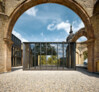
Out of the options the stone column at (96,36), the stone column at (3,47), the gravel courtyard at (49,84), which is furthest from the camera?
the stone column at (3,47)

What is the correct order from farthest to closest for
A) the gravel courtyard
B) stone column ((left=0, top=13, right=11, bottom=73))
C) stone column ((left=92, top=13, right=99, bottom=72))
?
stone column ((left=0, top=13, right=11, bottom=73)) → stone column ((left=92, top=13, right=99, bottom=72)) → the gravel courtyard

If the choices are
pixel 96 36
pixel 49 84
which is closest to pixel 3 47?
pixel 49 84

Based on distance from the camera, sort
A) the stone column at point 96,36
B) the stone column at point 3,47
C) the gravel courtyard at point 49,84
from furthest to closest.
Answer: the stone column at point 3,47 < the stone column at point 96,36 < the gravel courtyard at point 49,84

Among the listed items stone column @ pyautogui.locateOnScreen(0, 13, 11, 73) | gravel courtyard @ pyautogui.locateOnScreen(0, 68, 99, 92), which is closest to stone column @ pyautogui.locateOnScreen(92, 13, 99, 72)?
gravel courtyard @ pyautogui.locateOnScreen(0, 68, 99, 92)

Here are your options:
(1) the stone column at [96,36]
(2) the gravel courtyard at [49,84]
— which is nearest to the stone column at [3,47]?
(2) the gravel courtyard at [49,84]

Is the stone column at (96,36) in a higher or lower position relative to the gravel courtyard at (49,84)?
higher

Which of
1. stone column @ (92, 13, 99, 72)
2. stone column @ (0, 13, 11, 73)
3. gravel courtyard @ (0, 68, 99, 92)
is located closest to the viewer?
gravel courtyard @ (0, 68, 99, 92)

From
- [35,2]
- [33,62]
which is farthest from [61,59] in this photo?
[35,2]

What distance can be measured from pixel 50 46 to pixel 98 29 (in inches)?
255

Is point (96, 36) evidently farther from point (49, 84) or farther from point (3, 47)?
point (3, 47)

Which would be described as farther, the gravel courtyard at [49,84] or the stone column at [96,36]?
the stone column at [96,36]

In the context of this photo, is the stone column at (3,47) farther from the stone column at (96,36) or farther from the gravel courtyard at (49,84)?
the stone column at (96,36)

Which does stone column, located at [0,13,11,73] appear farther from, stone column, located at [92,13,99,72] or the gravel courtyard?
stone column, located at [92,13,99,72]

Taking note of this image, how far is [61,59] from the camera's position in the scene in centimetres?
1181
